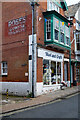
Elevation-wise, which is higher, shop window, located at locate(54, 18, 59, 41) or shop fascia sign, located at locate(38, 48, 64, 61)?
shop window, located at locate(54, 18, 59, 41)

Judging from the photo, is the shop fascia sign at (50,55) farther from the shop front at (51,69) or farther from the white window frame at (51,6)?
the white window frame at (51,6)

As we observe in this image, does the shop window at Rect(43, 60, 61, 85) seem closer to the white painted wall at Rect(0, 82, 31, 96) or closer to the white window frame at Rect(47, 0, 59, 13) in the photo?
the white painted wall at Rect(0, 82, 31, 96)

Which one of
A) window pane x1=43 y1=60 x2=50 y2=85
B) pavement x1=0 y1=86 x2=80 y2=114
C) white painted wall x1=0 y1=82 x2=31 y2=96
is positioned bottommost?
pavement x1=0 y1=86 x2=80 y2=114

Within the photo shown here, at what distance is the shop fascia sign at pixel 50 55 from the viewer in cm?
1422

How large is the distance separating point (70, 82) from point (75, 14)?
352 inches

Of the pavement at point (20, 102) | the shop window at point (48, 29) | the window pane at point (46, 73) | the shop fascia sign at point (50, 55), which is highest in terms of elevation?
the shop window at point (48, 29)

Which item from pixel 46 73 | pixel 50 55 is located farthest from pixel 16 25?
pixel 46 73

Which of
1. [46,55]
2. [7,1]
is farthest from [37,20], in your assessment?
[7,1]

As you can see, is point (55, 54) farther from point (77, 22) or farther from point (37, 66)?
point (77, 22)

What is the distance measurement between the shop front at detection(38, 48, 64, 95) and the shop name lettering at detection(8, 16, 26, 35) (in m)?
2.93

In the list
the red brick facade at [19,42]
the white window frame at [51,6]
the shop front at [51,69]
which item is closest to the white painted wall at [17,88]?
the red brick facade at [19,42]

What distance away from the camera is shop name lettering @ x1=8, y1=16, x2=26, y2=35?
15.0 metres

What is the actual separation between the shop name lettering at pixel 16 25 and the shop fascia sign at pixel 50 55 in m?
2.76

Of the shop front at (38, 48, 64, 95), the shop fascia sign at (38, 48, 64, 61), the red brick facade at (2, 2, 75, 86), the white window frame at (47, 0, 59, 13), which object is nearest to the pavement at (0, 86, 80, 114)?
the shop front at (38, 48, 64, 95)
